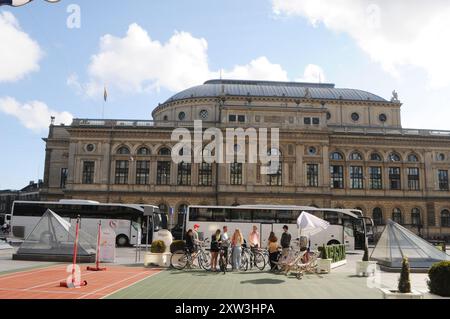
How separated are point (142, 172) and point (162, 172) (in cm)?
268

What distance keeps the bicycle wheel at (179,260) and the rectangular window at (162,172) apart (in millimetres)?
36792

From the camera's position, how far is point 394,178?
5831cm

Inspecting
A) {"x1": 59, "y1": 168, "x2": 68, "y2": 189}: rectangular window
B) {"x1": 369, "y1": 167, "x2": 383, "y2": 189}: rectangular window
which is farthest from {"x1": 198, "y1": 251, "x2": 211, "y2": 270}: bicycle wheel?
{"x1": 59, "y1": 168, "x2": 68, "y2": 189}: rectangular window

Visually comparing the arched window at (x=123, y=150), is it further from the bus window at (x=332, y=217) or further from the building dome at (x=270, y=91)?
the bus window at (x=332, y=217)

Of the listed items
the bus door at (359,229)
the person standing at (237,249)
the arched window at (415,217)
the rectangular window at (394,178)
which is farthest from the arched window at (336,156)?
the person standing at (237,249)

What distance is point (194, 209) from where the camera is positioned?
3628cm

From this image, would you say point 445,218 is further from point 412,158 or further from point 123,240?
point 123,240

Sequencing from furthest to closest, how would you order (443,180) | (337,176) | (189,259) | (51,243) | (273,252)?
(443,180)
(337,176)
(51,243)
(189,259)
(273,252)

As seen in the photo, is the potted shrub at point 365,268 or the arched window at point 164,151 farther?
the arched window at point 164,151

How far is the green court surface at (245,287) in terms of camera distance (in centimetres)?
1245

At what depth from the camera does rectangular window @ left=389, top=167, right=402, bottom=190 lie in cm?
5819

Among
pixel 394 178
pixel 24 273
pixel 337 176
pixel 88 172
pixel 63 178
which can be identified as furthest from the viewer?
pixel 63 178

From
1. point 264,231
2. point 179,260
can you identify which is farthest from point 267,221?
point 179,260
